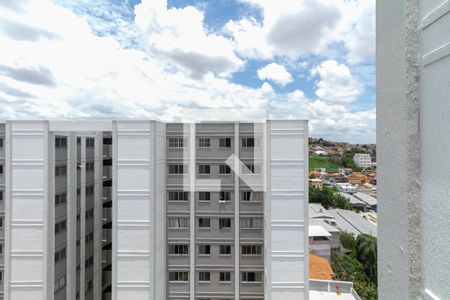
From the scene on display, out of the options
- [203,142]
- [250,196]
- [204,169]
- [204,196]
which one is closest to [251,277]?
[250,196]

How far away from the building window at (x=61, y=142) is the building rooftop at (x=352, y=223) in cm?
4134

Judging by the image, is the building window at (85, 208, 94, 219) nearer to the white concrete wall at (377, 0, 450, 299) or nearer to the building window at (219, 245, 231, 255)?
the building window at (219, 245, 231, 255)

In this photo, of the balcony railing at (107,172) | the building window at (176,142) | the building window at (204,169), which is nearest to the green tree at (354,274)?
the building window at (204,169)

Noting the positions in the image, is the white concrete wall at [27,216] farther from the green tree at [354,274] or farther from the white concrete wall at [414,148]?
the green tree at [354,274]

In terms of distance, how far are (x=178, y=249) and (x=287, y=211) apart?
5368 mm

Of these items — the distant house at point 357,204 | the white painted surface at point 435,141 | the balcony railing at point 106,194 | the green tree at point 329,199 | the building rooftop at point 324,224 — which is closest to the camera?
the white painted surface at point 435,141

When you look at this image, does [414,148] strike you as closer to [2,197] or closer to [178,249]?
[178,249]

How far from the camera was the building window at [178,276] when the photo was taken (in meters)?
12.8

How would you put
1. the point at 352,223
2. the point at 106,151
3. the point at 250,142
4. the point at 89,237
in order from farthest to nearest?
the point at 352,223, the point at 106,151, the point at 89,237, the point at 250,142

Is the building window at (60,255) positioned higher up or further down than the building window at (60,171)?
further down

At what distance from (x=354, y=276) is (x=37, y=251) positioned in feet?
84.0

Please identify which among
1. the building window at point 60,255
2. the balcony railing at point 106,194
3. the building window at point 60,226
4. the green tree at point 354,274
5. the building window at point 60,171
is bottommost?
the green tree at point 354,274

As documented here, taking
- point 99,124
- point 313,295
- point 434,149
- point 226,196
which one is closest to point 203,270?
point 226,196

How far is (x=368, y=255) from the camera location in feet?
93.1
